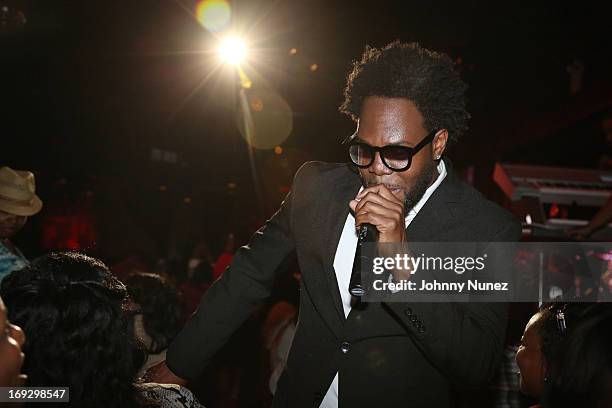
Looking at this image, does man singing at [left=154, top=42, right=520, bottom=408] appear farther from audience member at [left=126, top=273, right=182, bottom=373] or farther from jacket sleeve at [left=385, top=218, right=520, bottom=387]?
audience member at [left=126, top=273, right=182, bottom=373]

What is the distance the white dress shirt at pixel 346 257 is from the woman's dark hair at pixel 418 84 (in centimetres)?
21

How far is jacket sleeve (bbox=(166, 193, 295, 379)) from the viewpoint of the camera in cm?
233

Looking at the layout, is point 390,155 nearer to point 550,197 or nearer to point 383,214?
point 383,214

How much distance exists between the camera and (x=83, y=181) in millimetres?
13414

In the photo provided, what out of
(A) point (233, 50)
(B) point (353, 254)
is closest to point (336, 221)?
(B) point (353, 254)

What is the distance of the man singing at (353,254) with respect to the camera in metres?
2.06

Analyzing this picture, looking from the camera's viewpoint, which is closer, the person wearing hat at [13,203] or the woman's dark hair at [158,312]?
the woman's dark hair at [158,312]

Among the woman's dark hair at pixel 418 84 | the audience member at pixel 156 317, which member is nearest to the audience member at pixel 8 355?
the woman's dark hair at pixel 418 84

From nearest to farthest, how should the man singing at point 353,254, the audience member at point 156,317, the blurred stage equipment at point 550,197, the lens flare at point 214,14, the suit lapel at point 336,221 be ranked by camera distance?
the man singing at point 353,254 → the suit lapel at point 336,221 → the audience member at point 156,317 → the blurred stage equipment at point 550,197 → the lens flare at point 214,14

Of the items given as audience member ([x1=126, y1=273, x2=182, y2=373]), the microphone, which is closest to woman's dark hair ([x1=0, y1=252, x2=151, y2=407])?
the microphone

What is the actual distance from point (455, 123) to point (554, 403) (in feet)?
3.81

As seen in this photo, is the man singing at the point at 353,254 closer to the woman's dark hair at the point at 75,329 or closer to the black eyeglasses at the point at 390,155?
the black eyeglasses at the point at 390,155

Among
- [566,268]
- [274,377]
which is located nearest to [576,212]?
[566,268]

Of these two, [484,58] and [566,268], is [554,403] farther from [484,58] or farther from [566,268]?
[484,58]
